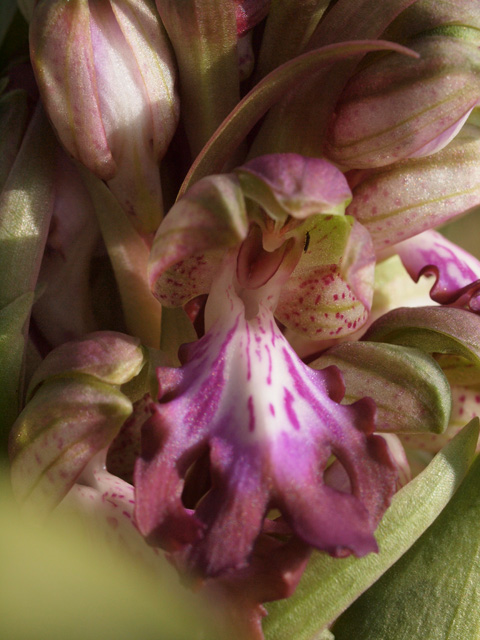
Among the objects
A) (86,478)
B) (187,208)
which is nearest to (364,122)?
(187,208)

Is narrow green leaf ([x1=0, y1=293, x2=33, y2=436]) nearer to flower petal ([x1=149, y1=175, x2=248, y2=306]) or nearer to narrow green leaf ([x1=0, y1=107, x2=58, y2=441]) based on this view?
narrow green leaf ([x1=0, y1=107, x2=58, y2=441])

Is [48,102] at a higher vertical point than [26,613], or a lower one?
higher

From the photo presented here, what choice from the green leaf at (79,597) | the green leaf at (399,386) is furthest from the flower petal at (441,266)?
the green leaf at (79,597)

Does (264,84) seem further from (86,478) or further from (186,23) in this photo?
(86,478)

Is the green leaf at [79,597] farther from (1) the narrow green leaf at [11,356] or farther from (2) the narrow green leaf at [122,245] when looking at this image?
(2) the narrow green leaf at [122,245]

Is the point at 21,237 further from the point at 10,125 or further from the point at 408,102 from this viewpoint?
the point at 408,102

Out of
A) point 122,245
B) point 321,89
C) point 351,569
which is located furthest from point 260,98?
point 351,569
